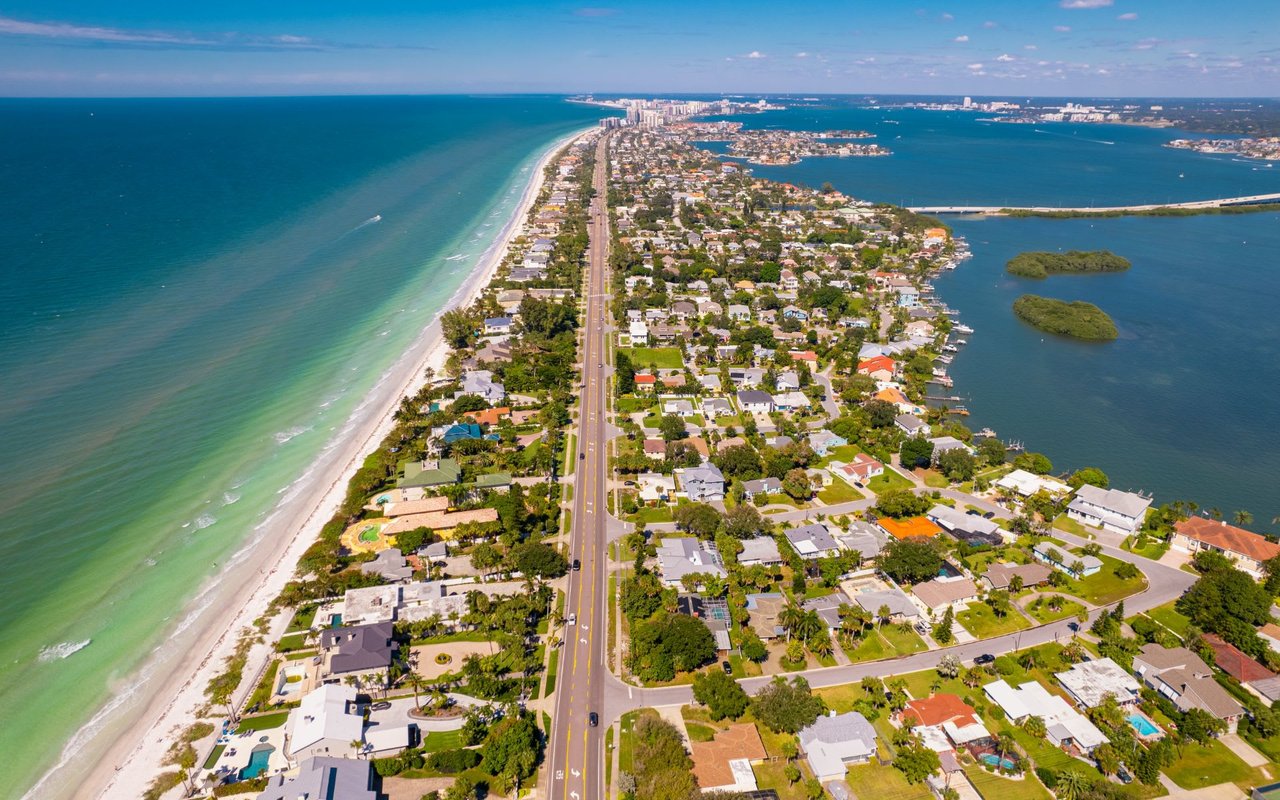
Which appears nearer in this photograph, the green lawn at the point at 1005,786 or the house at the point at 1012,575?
the green lawn at the point at 1005,786

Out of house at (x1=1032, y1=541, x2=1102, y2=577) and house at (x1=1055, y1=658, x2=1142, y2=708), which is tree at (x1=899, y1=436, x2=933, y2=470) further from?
house at (x1=1055, y1=658, x2=1142, y2=708)

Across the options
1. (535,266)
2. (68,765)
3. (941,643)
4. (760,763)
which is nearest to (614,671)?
(760,763)

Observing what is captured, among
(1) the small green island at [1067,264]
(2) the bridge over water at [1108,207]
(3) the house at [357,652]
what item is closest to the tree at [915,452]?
(3) the house at [357,652]

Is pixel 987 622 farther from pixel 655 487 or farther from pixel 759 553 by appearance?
pixel 655 487

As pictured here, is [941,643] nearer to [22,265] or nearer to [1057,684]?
[1057,684]

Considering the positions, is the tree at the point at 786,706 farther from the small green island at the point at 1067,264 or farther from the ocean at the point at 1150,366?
the small green island at the point at 1067,264

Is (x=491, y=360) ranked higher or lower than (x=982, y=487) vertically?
higher

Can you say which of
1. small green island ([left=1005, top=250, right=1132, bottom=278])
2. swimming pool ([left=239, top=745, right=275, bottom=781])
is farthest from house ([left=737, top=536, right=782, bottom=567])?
small green island ([left=1005, top=250, right=1132, bottom=278])
